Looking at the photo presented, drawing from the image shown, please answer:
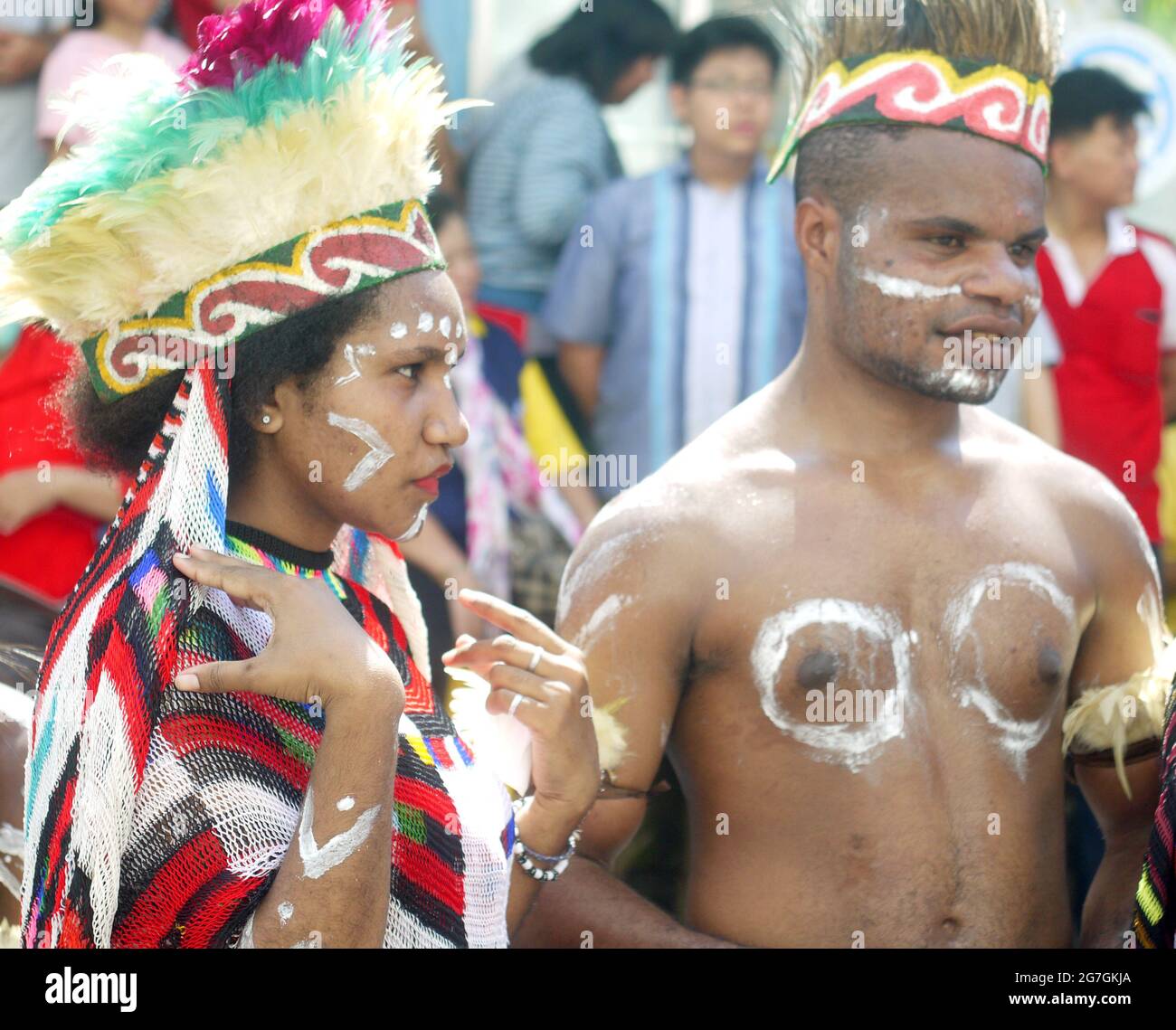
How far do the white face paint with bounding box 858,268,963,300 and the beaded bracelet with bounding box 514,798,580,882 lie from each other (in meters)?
1.18

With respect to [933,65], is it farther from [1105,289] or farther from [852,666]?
[1105,289]

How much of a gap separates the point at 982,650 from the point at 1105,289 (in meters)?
2.54

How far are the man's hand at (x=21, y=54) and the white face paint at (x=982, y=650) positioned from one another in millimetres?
2971

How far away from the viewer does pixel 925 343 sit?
9.69ft

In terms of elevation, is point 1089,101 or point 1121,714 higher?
point 1089,101

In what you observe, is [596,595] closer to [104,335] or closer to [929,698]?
[929,698]

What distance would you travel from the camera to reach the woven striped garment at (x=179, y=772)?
1910 mm

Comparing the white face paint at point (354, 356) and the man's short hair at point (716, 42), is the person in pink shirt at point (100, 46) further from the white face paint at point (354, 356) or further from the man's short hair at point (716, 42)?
the white face paint at point (354, 356)

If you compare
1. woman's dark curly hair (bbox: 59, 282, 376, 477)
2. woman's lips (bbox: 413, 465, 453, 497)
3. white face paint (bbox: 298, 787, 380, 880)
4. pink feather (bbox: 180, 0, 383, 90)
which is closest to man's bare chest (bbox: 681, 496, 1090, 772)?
woman's lips (bbox: 413, 465, 453, 497)

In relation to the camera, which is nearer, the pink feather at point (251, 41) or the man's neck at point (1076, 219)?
the pink feather at point (251, 41)

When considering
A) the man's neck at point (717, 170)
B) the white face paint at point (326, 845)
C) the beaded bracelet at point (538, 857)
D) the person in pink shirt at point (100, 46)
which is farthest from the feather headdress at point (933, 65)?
the person in pink shirt at point (100, 46)

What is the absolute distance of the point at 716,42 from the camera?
191 inches

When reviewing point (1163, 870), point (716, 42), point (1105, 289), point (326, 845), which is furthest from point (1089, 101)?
point (326, 845)

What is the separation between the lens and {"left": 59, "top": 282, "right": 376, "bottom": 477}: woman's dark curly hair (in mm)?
2182
